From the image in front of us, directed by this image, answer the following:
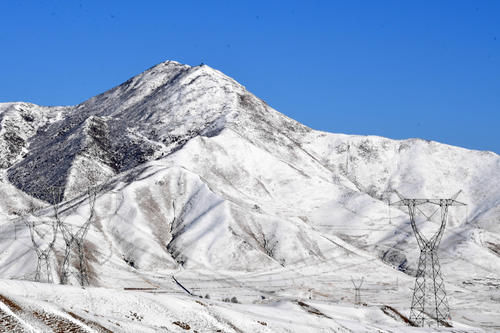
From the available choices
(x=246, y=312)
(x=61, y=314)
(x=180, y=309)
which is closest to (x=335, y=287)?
(x=246, y=312)

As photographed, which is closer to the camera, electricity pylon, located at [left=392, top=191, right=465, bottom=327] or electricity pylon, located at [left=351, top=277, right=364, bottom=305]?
electricity pylon, located at [left=392, top=191, right=465, bottom=327]

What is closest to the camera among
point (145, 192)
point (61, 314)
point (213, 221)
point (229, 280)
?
point (61, 314)

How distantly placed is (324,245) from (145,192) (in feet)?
175

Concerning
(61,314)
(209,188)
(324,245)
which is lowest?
(61,314)

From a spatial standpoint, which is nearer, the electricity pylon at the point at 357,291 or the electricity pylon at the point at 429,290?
the electricity pylon at the point at 429,290

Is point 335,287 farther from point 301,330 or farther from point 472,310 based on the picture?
point 301,330

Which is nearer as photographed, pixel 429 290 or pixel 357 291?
pixel 429 290

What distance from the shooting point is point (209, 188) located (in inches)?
7653

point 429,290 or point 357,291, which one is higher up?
point 429,290

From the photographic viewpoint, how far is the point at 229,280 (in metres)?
148

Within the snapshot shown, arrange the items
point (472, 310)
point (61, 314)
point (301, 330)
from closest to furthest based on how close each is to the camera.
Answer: point (61, 314) → point (301, 330) → point (472, 310)

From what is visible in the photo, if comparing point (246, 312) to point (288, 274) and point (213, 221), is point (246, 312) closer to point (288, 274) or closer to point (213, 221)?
point (288, 274)

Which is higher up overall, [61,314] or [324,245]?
[324,245]

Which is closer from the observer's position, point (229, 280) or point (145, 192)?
point (229, 280)
